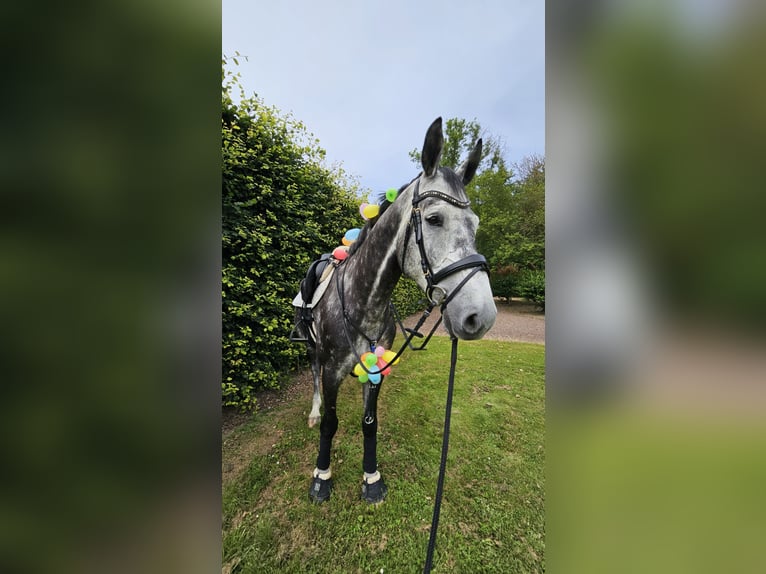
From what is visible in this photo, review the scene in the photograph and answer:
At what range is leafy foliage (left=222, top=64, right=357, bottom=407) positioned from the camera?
382 cm

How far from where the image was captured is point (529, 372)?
21.2 feet

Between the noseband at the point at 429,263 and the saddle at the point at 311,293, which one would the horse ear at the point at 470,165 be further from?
the saddle at the point at 311,293

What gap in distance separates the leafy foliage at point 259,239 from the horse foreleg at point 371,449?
2.23m

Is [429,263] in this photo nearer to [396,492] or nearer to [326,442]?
[326,442]

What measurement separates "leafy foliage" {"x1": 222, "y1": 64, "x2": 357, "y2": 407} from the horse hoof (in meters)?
1.80

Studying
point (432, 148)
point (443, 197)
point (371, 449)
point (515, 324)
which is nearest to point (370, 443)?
point (371, 449)

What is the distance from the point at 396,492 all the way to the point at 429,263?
2644mm

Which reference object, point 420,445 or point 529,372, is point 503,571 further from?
point 529,372

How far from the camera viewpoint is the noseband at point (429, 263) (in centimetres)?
162

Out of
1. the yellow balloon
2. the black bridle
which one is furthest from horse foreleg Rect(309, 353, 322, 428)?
the black bridle

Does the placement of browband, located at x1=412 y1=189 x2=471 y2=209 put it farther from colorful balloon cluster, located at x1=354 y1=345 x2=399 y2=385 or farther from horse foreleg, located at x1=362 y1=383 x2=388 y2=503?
horse foreleg, located at x1=362 y1=383 x2=388 y2=503
